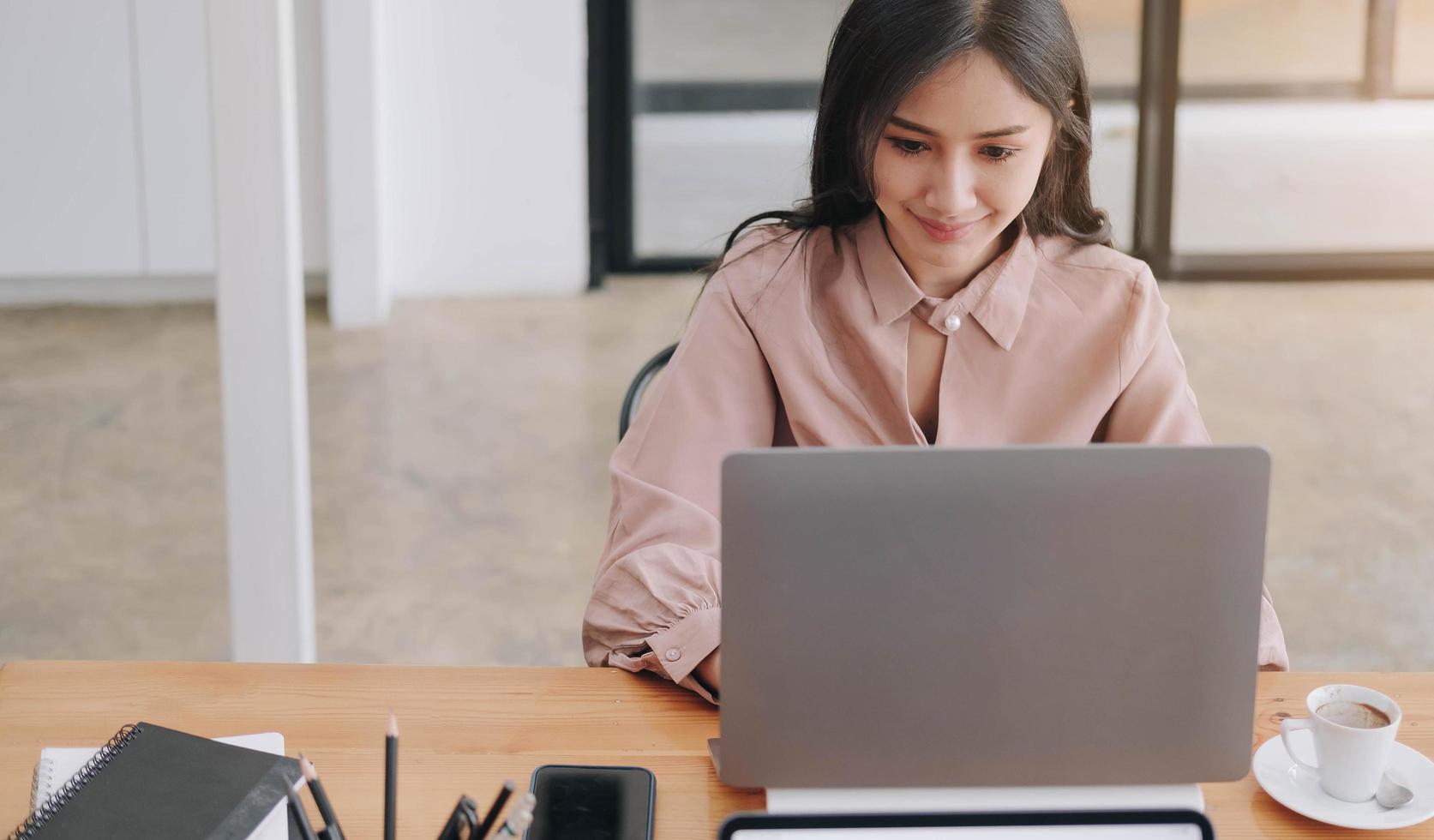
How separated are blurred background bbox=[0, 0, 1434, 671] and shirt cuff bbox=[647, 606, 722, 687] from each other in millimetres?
1488

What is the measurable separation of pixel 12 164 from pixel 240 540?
281 cm

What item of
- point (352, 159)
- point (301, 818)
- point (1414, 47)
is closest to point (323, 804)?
point (301, 818)

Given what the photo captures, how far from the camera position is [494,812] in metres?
0.88

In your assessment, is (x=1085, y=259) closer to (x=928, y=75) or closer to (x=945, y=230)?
(x=945, y=230)

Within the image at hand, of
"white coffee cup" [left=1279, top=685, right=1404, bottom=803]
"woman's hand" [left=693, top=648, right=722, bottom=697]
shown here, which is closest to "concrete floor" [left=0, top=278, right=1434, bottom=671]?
"woman's hand" [left=693, top=648, right=722, bottom=697]

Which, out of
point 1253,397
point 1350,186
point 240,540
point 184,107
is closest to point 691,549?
point 240,540

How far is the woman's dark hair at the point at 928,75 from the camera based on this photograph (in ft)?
4.44

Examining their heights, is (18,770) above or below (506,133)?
below

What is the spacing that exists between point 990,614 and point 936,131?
0.58 meters

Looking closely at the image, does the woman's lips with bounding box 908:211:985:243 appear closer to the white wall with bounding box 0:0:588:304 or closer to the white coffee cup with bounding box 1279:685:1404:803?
the white coffee cup with bounding box 1279:685:1404:803

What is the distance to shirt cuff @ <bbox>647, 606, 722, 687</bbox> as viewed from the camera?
121 centimetres

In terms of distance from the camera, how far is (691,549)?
1345 millimetres

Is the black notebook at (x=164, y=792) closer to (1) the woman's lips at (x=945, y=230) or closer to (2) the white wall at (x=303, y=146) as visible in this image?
(1) the woman's lips at (x=945, y=230)

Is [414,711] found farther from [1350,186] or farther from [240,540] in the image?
[1350,186]
